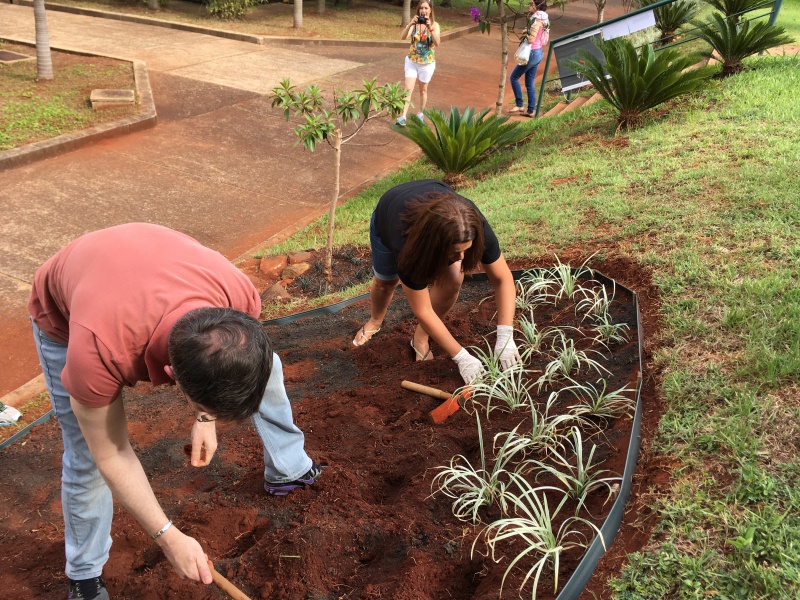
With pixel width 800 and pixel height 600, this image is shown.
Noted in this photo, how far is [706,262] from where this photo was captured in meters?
3.75

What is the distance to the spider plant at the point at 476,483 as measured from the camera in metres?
2.61

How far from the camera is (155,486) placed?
10.6 feet

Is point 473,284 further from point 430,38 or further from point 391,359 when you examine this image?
point 430,38

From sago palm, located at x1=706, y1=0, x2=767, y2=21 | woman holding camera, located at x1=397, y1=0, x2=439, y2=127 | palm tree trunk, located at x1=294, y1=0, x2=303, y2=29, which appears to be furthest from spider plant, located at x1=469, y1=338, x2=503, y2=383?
palm tree trunk, located at x1=294, y1=0, x2=303, y2=29

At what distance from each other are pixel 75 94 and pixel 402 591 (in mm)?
8907

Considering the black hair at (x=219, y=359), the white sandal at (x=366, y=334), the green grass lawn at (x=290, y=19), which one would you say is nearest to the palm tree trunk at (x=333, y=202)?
the white sandal at (x=366, y=334)

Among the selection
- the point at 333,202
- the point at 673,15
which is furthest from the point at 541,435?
the point at 673,15

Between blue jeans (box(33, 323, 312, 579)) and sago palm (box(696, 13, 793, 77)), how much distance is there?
6534 millimetres

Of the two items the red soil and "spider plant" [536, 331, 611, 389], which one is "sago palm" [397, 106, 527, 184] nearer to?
the red soil

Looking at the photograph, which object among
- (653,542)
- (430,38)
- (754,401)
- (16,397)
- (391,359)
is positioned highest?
(430,38)

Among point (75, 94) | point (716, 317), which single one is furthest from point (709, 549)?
point (75, 94)

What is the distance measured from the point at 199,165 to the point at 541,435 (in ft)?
19.9

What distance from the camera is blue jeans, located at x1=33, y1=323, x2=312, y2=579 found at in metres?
2.37

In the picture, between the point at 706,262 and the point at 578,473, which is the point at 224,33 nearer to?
the point at 706,262
